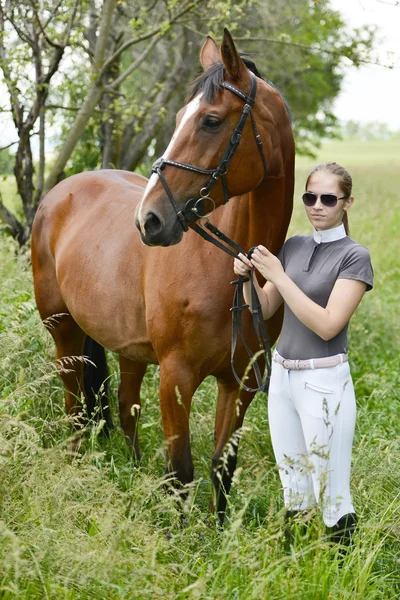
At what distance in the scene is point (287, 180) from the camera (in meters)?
3.08

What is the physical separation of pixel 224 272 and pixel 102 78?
13.1 ft

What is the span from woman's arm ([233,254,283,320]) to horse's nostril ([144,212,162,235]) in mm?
394

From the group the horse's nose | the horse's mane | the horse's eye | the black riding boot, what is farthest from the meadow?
the horse's mane

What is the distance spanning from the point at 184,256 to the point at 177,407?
28.8 inches

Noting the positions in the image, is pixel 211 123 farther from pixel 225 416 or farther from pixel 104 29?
pixel 104 29

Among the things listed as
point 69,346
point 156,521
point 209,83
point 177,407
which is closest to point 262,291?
point 177,407

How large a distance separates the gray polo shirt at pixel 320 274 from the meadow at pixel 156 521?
1.53 feet

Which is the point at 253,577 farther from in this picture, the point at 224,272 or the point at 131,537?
the point at 224,272

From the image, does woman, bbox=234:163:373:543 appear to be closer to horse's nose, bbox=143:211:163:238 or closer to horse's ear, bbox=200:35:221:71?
horse's nose, bbox=143:211:163:238

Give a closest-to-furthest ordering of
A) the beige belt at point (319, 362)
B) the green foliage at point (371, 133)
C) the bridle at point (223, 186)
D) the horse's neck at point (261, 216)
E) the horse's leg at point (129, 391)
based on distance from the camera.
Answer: the beige belt at point (319, 362) < the bridle at point (223, 186) < the horse's neck at point (261, 216) < the horse's leg at point (129, 391) < the green foliage at point (371, 133)

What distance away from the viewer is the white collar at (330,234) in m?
2.74

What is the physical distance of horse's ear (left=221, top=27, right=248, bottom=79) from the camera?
2.68m

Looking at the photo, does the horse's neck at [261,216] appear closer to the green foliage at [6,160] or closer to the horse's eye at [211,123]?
the horse's eye at [211,123]

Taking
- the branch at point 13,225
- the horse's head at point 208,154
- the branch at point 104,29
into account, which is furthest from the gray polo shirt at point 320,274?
the branch at point 13,225
